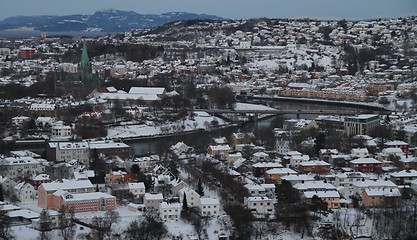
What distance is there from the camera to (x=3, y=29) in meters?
43.4

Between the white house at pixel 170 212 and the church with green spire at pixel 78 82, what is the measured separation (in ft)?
25.2

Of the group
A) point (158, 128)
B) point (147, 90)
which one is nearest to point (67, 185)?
point (158, 128)

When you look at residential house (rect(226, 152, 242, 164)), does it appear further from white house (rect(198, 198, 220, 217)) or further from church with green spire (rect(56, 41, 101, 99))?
church with green spire (rect(56, 41, 101, 99))

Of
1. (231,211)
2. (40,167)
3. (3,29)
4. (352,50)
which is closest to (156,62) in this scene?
(352,50)

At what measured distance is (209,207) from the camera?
19.6ft

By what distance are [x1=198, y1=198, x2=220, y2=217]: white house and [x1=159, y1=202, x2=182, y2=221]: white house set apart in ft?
0.54

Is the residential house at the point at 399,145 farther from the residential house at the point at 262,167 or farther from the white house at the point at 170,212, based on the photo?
the white house at the point at 170,212

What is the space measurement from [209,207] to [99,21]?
47369 mm

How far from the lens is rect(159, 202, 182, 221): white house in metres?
5.83

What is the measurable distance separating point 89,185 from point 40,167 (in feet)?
3.73

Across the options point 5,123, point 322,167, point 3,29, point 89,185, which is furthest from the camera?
point 3,29

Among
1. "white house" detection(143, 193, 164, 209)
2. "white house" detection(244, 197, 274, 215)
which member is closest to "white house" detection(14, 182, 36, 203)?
"white house" detection(143, 193, 164, 209)

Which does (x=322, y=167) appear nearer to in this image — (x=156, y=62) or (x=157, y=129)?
(x=157, y=129)

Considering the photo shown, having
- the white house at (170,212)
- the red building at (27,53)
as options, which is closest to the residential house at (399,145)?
the white house at (170,212)
